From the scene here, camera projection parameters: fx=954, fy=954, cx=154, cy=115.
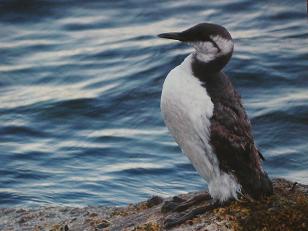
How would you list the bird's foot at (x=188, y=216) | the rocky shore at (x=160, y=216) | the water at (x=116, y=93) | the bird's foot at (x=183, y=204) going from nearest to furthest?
the rocky shore at (x=160, y=216) → the bird's foot at (x=188, y=216) → the bird's foot at (x=183, y=204) → the water at (x=116, y=93)

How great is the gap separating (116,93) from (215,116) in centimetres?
772

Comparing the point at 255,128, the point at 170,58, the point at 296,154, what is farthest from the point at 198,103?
the point at 170,58

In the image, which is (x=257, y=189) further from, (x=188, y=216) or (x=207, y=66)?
(x=207, y=66)

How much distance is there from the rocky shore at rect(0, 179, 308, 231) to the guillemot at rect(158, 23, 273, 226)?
15 centimetres

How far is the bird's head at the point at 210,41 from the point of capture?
6.81 meters

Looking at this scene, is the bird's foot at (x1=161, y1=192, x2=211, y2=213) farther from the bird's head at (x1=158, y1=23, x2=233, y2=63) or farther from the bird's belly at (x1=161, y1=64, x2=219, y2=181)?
the bird's head at (x1=158, y1=23, x2=233, y2=63)

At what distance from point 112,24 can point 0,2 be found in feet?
9.23

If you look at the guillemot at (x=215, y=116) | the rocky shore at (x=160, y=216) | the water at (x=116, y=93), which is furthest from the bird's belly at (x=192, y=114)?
the water at (x=116, y=93)

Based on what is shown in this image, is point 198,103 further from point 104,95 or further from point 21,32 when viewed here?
point 21,32

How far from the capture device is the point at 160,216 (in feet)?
23.5

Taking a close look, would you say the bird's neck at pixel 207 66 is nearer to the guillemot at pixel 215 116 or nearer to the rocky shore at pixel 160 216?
the guillemot at pixel 215 116

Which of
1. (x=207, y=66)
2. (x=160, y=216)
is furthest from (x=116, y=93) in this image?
(x=207, y=66)

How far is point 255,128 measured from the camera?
12961 mm

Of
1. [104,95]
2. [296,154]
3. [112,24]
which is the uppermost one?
[112,24]
